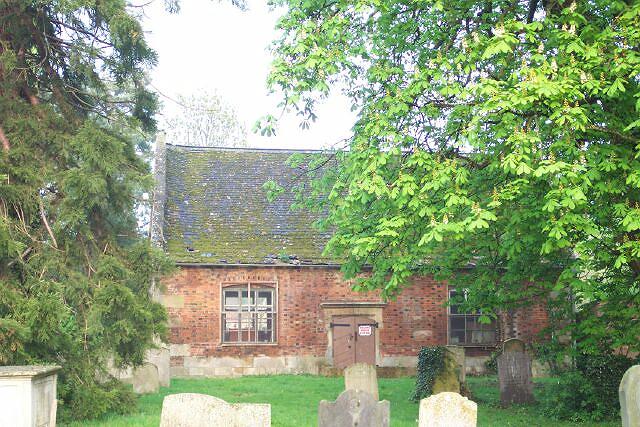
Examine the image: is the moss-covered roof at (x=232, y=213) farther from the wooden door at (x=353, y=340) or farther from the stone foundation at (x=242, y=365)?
the stone foundation at (x=242, y=365)

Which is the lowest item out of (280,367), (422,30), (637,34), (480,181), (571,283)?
(280,367)

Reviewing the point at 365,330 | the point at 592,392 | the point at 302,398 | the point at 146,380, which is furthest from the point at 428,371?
the point at 146,380


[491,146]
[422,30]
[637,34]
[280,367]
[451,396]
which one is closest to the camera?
[451,396]

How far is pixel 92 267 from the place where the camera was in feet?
50.1

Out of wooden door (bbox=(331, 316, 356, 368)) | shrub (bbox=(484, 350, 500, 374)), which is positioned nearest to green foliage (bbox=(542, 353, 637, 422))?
shrub (bbox=(484, 350, 500, 374))

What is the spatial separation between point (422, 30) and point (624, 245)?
558cm

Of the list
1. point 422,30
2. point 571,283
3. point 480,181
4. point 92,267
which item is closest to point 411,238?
point 480,181

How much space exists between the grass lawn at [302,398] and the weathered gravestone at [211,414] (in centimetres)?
350

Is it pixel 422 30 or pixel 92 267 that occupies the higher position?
pixel 422 30

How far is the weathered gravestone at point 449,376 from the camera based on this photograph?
1875 centimetres

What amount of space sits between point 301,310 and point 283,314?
60cm

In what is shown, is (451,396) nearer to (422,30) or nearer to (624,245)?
(624,245)

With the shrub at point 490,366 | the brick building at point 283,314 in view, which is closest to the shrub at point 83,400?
the brick building at point 283,314

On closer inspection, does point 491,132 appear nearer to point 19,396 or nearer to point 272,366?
point 19,396
